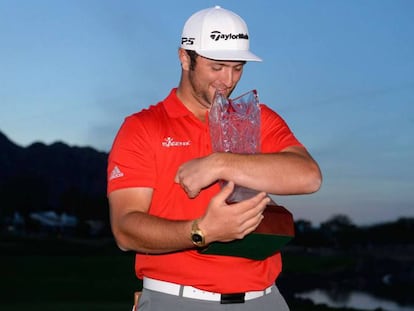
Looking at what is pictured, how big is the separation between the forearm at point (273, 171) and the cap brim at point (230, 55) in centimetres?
51

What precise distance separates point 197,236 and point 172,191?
728mm

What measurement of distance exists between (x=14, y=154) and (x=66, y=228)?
69.9 meters

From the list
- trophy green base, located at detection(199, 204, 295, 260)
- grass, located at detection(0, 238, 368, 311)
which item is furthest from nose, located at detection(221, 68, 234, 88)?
grass, located at detection(0, 238, 368, 311)

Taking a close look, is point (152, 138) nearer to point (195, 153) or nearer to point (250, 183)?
point (195, 153)

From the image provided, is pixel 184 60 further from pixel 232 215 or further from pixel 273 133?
pixel 232 215

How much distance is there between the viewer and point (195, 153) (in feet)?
14.4

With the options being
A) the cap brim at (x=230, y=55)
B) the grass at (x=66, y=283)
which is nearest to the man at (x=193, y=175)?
the cap brim at (x=230, y=55)

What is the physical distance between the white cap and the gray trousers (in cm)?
127

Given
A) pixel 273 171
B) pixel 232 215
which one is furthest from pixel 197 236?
pixel 273 171

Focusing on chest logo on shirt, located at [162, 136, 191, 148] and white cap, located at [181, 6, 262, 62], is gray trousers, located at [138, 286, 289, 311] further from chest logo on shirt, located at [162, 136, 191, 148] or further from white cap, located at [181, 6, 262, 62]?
white cap, located at [181, 6, 262, 62]

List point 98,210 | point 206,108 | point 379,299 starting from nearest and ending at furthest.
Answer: point 206,108 → point 379,299 → point 98,210

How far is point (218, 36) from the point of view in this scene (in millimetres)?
4297

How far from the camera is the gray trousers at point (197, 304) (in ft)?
14.1

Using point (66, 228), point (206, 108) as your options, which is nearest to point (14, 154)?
point (66, 228)
